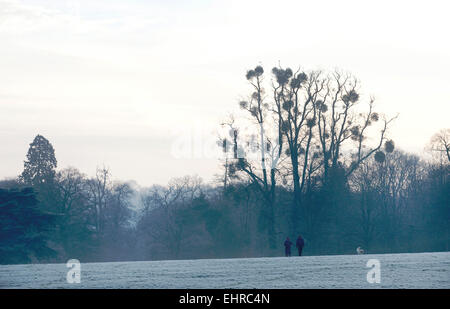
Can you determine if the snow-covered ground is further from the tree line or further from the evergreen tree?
the evergreen tree

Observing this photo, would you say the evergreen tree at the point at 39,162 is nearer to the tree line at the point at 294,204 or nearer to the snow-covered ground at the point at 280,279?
the tree line at the point at 294,204

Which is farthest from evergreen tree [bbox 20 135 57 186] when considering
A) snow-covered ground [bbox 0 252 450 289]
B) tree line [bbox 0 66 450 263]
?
snow-covered ground [bbox 0 252 450 289]

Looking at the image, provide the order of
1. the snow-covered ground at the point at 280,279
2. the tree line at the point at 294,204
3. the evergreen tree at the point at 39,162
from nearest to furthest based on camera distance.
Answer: the snow-covered ground at the point at 280,279 → the tree line at the point at 294,204 → the evergreen tree at the point at 39,162

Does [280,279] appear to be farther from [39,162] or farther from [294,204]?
[39,162]

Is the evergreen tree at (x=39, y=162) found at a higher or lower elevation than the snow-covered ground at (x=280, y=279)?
higher

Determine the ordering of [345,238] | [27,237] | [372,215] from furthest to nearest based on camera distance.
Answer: [372,215], [345,238], [27,237]

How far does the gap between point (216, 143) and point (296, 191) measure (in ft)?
23.3

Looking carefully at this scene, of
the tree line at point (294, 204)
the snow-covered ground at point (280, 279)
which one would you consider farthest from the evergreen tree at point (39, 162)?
the snow-covered ground at point (280, 279)

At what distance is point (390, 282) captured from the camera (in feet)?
76.5

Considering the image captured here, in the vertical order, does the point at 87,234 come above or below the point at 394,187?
below
